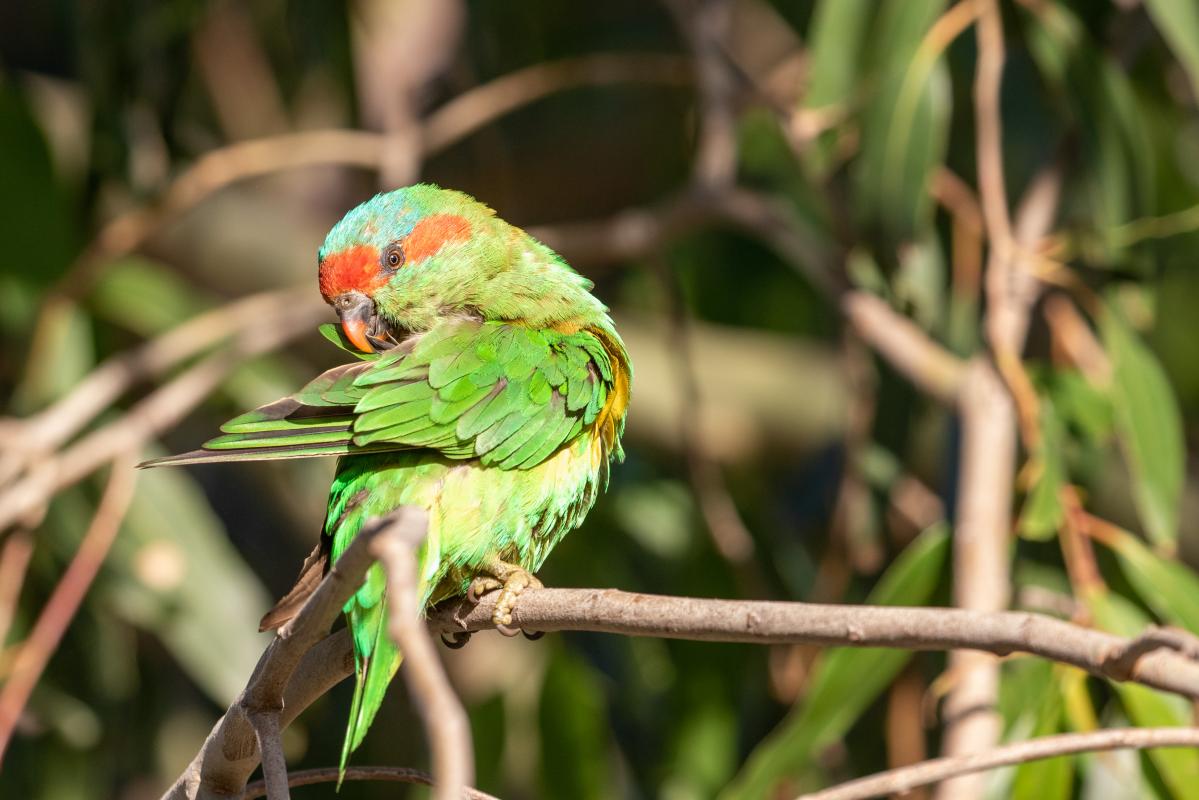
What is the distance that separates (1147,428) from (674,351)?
1596mm

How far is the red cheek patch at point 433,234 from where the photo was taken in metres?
2.37

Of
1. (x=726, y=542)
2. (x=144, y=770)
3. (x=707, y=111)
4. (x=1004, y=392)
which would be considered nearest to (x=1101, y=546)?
(x=1004, y=392)

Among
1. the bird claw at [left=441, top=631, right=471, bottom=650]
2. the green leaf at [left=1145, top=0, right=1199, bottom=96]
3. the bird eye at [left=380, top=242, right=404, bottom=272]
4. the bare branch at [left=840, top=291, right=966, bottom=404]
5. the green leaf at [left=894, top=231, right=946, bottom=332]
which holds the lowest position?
the bird claw at [left=441, top=631, right=471, bottom=650]

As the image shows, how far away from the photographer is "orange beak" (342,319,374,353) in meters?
2.29

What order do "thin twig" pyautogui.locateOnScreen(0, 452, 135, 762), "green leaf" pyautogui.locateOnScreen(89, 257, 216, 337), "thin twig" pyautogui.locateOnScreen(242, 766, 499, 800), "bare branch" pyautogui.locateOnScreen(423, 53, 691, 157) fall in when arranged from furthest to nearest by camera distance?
"green leaf" pyautogui.locateOnScreen(89, 257, 216, 337), "bare branch" pyautogui.locateOnScreen(423, 53, 691, 157), "thin twig" pyautogui.locateOnScreen(0, 452, 135, 762), "thin twig" pyautogui.locateOnScreen(242, 766, 499, 800)

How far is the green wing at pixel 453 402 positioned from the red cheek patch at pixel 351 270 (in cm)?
16

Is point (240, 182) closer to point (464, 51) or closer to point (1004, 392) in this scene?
point (464, 51)

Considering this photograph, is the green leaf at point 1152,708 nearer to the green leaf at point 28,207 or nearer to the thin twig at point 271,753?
the thin twig at point 271,753

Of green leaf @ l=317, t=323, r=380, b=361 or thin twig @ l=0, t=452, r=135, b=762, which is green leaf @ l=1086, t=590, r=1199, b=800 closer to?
green leaf @ l=317, t=323, r=380, b=361

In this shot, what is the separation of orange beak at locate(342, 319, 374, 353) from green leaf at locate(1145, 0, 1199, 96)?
1659 mm

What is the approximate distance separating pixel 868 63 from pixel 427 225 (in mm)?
1147

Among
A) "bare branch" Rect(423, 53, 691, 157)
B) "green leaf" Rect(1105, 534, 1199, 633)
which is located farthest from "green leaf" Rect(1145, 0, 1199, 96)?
"bare branch" Rect(423, 53, 691, 157)

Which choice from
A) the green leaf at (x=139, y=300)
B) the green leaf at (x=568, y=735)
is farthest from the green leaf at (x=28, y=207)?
the green leaf at (x=568, y=735)

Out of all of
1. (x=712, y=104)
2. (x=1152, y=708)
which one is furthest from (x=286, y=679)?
(x=712, y=104)
